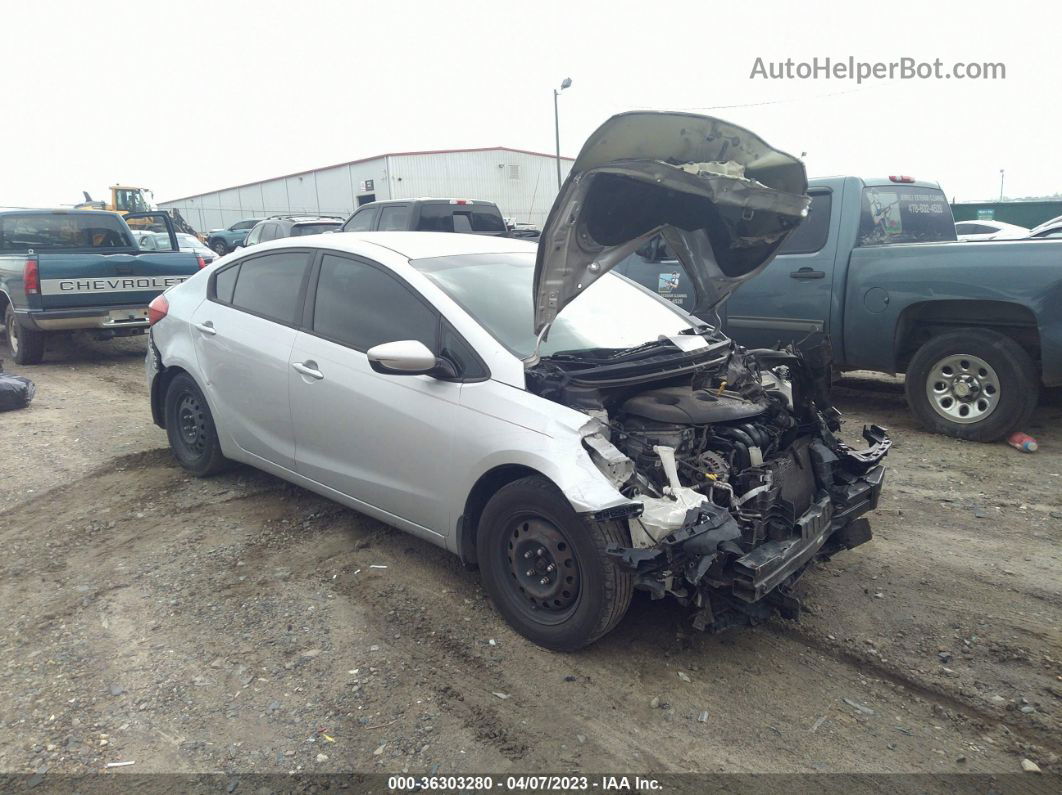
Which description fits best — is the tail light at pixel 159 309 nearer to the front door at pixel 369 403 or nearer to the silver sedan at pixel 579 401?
the silver sedan at pixel 579 401

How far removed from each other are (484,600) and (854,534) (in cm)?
185

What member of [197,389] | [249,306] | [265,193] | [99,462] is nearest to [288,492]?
[197,389]

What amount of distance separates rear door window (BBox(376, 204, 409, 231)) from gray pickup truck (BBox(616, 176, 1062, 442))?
547 cm

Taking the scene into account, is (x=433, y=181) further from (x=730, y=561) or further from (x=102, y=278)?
(x=730, y=561)

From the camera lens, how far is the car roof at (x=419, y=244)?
423 centimetres

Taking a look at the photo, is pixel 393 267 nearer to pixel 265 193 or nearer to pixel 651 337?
pixel 651 337

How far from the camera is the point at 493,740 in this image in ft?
9.21

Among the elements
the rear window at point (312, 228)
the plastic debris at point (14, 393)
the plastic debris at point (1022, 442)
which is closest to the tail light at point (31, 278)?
the plastic debris at point (14, 393)

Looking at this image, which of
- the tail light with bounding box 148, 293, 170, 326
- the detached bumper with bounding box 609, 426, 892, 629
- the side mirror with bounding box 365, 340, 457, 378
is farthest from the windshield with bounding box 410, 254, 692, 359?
the tail light with bounding box 148, 293, 170, 326

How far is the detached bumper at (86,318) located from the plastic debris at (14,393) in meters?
1.71

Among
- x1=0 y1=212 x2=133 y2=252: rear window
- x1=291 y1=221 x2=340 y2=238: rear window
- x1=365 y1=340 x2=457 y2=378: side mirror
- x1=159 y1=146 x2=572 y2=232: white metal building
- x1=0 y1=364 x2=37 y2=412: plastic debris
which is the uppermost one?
x1=159 y1=146 x2=572 y2=232: white metal building

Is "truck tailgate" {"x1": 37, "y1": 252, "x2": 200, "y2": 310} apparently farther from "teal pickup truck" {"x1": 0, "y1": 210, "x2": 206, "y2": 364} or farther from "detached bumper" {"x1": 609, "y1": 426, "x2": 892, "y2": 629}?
"detached bumper" {"x1": 609, "y1": 426, "x2": 892, "y2": 629}

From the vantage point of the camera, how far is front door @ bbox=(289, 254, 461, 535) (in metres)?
3.67

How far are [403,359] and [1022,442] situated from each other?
4942 millimetres
